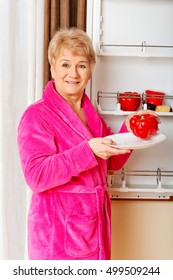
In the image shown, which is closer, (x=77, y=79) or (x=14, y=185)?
(x=77, y=79)

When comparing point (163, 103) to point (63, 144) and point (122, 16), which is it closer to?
point (122, 16)

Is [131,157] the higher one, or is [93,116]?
[93,116]

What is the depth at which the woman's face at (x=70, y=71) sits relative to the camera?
154 cm

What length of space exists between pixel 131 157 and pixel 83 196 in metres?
0.46

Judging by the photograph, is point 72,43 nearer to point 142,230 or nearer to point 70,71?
point 70,71

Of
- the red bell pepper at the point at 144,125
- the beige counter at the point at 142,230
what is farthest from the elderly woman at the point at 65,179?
the beige counter at the point at 142,230

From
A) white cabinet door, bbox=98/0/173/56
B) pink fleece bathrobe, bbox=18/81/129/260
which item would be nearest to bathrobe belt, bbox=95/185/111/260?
pink fleece bathrobe, bbox=18/81/129/260

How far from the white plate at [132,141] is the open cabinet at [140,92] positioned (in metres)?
0.19

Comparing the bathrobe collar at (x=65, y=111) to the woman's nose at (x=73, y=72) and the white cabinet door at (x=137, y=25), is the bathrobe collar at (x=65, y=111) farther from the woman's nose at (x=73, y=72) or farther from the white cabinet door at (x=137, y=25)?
the white cabinet door at (x=137, y=25)

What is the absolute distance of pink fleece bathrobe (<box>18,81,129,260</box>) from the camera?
4.76 ft

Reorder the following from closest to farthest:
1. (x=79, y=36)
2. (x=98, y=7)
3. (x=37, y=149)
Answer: (x=37, y=149), (x=79, y=36), (x=98, y=7)

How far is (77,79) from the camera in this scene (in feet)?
5.09

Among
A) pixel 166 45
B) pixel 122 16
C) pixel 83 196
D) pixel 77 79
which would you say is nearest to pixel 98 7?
pixel 122 16

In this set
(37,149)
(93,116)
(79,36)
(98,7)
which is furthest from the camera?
(98,7)
